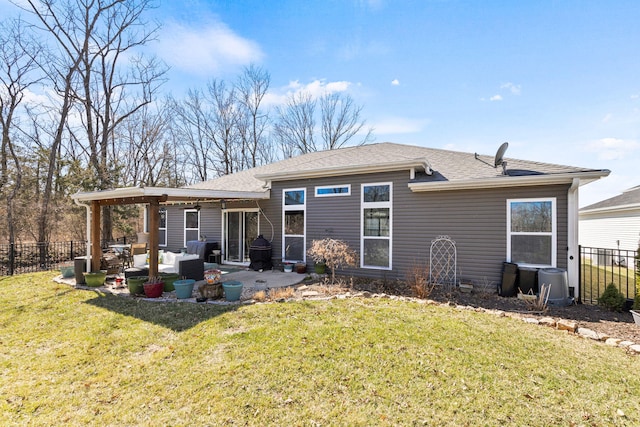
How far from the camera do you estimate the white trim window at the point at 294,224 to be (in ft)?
29.7

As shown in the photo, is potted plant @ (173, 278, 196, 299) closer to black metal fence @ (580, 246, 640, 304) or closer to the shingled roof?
the shingled roof

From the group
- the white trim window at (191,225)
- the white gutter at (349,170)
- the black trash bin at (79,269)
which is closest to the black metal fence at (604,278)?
the white gutter at (349,170)

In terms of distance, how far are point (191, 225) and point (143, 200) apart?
4169 mm

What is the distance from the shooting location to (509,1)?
7270 mm

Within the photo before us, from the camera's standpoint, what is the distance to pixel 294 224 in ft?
30.2

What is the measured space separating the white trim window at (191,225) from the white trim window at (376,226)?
6.66m

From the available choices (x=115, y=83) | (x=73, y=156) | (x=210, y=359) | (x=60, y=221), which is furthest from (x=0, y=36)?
(x=210, y=359)

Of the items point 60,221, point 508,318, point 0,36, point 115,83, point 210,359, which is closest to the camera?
point 210,359

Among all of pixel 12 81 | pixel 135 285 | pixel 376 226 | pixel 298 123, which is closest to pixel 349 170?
pixel 376 226

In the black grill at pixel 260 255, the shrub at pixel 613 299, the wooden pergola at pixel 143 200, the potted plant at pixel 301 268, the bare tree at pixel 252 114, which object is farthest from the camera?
the bare tree at pixel 252 114

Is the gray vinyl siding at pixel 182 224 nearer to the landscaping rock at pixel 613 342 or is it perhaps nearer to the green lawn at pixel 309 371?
the green lawn at pixel 309 371

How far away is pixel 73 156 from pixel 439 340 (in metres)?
22.5

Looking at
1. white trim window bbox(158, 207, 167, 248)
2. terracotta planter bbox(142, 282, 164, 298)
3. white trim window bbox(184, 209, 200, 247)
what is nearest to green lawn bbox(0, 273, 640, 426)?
terracotta planter bbox(142, 282, 164, 298)

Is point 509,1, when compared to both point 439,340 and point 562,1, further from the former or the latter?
point 439,340
